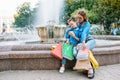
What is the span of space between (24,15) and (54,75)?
2762 inches

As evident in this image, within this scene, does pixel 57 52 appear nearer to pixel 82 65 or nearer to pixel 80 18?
pixel 82 65

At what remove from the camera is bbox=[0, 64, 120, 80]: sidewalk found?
282 inches

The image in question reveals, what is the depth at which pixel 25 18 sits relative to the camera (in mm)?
76438

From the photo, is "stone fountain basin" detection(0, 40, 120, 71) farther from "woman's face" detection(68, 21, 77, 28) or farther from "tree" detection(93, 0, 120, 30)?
"tree" detection(93, 0, 120, 30)

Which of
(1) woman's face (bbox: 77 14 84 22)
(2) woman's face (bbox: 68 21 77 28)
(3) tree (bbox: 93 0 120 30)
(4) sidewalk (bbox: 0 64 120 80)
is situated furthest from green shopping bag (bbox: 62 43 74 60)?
Result: (3) tree (bbox: 93 0 120 30)

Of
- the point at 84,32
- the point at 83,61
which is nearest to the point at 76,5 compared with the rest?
the point at 84,32

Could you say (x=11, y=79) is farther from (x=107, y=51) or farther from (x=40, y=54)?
(x=107, y=51)

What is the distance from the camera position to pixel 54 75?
7438 millimetres

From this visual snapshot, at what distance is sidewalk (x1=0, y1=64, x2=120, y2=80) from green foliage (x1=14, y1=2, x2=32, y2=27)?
67.3 metres

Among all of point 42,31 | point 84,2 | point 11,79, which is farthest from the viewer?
point 84,2

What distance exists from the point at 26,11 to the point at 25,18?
6.28ft

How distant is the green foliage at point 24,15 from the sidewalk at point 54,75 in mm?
67277

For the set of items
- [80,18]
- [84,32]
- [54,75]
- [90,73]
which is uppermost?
[80,18]

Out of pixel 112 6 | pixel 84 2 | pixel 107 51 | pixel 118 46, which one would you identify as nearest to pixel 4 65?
pixel 107 51
